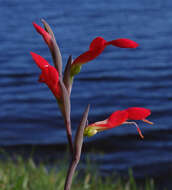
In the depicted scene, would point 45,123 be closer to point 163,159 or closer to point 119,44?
point 163,159

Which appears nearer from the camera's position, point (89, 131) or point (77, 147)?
point (77, 147)

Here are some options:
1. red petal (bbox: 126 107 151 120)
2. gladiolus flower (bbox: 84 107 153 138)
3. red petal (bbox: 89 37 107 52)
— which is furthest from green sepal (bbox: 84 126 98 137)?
red petal (bbox: 89 37 107 52)

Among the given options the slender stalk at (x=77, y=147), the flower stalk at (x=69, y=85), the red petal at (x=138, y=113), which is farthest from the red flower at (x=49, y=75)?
the red petal at (x=138, y=113)

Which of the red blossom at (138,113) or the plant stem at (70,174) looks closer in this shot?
the plant stem at (70,174)

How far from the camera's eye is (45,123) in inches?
328

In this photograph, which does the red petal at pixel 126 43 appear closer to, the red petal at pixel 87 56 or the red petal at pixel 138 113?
the red petal at pixel 87 56

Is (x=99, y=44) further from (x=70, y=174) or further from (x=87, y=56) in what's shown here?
(x=70, y=174)

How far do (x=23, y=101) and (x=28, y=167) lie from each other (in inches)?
243

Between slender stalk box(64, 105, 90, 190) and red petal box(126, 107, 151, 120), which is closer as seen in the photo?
slender stalk box(64, 105, 90, 190)

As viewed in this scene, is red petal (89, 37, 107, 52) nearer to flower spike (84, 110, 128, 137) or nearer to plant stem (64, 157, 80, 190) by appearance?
flower spike (84, 110, 128, 137)

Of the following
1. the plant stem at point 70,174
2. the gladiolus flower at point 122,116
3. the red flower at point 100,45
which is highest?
the red flower at point 100,45

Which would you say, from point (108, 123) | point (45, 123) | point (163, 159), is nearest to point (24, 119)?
point (45, 123)

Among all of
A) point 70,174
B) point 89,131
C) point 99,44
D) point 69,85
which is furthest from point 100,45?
point 70,174

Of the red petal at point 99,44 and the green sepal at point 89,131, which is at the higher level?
the red petal at point 99,44
